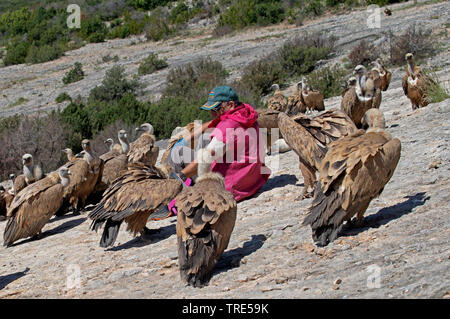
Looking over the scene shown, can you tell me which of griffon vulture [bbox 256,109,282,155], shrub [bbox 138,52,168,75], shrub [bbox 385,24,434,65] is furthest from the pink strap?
shrub [bbox 138,52,168,75]

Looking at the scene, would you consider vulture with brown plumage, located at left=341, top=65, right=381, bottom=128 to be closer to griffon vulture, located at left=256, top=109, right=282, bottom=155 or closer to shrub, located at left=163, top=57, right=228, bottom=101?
griffon vulture, located at left=256, top=109, right=282, bottom=155

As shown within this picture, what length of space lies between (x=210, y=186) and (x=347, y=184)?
3.83 ft

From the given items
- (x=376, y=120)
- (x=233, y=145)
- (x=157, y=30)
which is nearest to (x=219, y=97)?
(x=233, y=145)

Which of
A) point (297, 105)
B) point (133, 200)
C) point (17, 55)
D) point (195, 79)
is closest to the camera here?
point (133, 200)

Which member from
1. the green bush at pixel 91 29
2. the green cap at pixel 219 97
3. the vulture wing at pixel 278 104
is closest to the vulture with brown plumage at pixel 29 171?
the green cap at pixel 219 97

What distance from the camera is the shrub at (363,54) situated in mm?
23223

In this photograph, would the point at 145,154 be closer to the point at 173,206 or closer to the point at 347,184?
the point at 173,206

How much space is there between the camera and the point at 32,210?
8.64 metres

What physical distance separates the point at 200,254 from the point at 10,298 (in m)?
2.06

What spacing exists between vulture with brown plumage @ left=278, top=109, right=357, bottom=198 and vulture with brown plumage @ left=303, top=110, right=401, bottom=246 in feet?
4.12

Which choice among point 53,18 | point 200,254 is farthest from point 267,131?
point 53,18

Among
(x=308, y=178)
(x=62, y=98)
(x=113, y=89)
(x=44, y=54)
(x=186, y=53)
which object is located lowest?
(x=62, y=98)

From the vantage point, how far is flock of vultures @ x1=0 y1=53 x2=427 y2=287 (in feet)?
16.6
